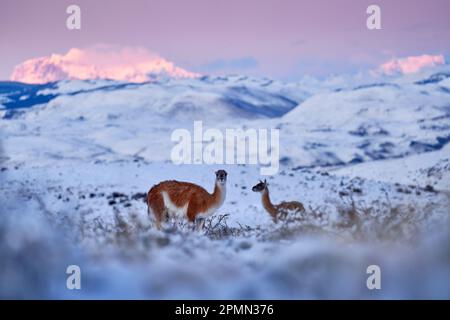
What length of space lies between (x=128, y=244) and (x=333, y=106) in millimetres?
12780

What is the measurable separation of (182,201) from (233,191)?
779cm

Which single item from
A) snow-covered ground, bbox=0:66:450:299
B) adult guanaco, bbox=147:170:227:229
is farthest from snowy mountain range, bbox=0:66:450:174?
adult guanaco, bbox=147:170:227:229

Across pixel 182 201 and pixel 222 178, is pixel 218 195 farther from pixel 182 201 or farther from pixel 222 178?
pixel 182 201

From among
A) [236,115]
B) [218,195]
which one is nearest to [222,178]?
[218,195]

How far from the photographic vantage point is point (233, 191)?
1483cm

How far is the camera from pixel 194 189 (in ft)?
23.5

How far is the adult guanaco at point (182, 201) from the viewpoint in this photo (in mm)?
7066

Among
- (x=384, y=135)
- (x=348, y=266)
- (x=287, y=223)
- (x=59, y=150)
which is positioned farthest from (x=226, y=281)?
(x=59, y=150)

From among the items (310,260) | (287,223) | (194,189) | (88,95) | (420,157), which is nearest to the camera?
(310,260)

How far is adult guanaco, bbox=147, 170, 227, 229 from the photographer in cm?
707

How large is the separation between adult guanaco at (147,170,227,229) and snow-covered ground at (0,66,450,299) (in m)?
0.24

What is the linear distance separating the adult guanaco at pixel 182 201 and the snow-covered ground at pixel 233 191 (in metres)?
0.24
